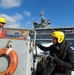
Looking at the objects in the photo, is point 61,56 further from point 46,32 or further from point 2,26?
point 46,32

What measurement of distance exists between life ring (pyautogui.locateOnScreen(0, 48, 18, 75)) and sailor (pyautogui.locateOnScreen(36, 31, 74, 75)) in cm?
77

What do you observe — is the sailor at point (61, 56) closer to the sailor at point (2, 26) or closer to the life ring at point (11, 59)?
the life ring at point (11, 59)

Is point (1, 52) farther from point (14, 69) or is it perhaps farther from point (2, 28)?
point (2, 28)

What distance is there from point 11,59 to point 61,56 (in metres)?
1.10

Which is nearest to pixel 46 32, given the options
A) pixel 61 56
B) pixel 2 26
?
pixel 2 26

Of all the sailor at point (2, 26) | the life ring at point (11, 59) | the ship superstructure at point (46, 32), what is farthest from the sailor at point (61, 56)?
the ship superstructure at point (46, 32)

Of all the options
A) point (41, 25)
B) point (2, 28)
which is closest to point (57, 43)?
point (2, 28)

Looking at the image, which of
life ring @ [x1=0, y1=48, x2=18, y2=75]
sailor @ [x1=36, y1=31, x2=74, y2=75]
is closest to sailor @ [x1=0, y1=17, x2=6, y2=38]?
life ring @ [x1=0, y1=48, x2=18, y2=75]

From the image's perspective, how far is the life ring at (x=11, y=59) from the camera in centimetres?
500

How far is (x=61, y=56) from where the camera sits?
199 inches

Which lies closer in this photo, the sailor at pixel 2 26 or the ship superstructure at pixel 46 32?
the sailor at pixel 2 26

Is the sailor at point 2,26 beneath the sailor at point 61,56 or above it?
above

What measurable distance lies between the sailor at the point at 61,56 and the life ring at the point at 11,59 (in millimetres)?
769

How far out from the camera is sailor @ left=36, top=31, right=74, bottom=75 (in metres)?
4.87
